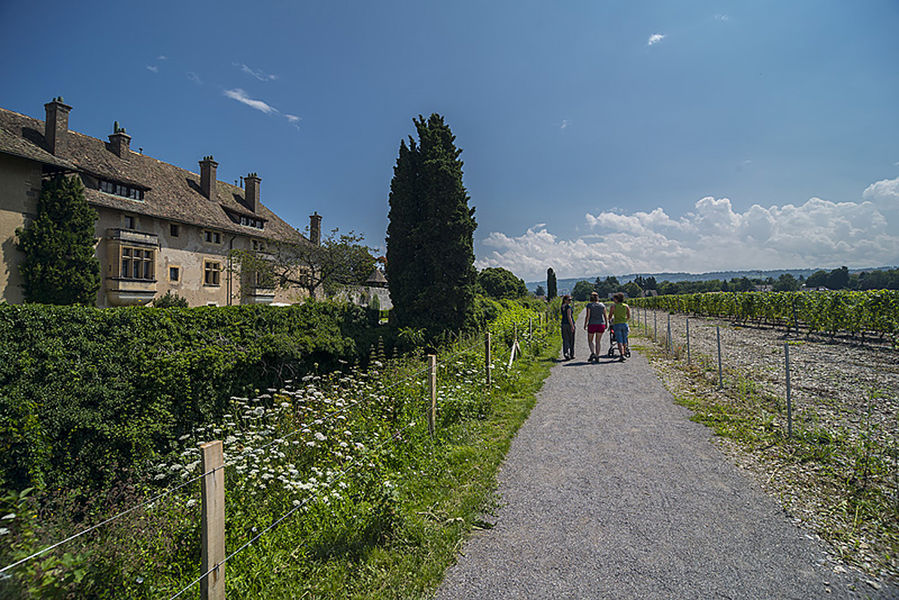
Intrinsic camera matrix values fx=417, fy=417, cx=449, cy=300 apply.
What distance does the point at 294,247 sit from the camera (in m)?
28.3

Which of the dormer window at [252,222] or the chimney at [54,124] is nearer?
the chimney at [54,124]

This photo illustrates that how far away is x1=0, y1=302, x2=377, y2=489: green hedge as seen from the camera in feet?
18.7

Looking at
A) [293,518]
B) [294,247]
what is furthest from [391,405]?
[294,247]

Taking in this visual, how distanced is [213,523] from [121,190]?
3111cm

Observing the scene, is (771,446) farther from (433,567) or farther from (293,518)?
(293,518)

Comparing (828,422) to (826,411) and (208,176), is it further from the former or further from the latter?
(208,176)

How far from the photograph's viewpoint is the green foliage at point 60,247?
20688 millimetres

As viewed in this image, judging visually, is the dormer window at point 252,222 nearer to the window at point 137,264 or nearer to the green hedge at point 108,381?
the window at point 137,264

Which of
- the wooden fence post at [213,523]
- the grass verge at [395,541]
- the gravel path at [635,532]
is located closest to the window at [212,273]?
the grass verge at [395,541]

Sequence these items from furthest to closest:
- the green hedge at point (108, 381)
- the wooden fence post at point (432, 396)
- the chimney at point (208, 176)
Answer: the chimney at point (208, 176)
the wooden fence post at point (432, 396)
the green hedge at point (108, 381)

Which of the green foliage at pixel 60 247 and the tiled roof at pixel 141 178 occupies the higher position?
the tiled roof at pixel 141 178

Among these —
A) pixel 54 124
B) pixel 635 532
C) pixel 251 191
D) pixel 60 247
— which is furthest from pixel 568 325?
pixel 251 191

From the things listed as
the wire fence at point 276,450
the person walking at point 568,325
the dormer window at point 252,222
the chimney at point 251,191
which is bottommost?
the wire fence at point 276,450

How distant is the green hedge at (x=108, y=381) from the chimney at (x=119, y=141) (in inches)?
1036
